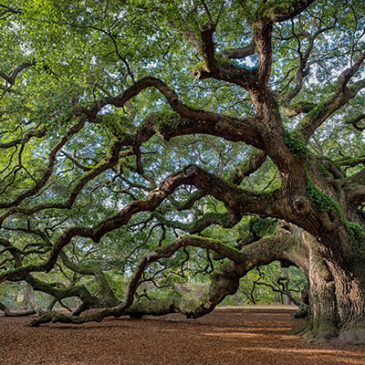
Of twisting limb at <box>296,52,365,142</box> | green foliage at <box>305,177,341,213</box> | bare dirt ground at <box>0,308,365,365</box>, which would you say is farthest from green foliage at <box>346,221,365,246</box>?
twisting limb at <box>296,52,365,142</box>

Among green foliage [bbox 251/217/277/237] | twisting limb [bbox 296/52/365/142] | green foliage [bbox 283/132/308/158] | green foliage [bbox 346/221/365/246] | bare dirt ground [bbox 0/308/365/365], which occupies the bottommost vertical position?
bare dirt ground [bbox 0/308/365/365]

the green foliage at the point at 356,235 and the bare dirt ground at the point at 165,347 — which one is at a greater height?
the green foliage at the point at 356,235

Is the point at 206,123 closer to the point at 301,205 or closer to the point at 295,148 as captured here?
the point at 295,148

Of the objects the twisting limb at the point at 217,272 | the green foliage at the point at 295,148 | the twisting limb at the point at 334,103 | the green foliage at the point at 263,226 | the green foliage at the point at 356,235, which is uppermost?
the twisting limb at the point at 334,103

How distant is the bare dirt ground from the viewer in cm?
380

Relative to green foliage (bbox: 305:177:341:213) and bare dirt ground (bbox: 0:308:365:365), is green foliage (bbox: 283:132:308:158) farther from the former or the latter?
bare dirt ground (bbox: 0:308:365:365)

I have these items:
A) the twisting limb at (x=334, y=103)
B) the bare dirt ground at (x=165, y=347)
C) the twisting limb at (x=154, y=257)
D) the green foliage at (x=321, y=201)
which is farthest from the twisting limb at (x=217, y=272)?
the twisting limb at (x=334, y=103)

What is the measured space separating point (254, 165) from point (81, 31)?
4984 millimetres

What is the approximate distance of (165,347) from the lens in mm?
4480

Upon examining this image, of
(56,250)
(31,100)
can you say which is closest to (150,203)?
(56,250)

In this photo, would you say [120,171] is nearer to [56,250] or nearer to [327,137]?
[56,250]

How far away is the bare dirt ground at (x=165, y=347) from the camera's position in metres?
3.80

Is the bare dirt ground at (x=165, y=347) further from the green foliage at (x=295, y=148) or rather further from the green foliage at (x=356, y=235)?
the green foliage at (x=295, y=148)

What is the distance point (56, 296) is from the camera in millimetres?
8805
